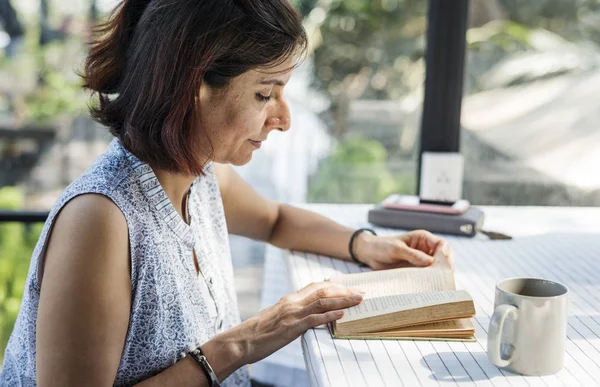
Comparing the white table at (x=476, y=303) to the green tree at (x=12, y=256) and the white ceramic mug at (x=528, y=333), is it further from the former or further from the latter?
the green tree at (x=12, y=256)

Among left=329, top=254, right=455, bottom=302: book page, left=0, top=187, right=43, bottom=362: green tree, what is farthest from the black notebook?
left=0, top=187, right=43, bottom=362: green tree

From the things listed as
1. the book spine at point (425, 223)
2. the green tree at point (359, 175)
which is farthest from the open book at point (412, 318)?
the green tree at point (359, 175)

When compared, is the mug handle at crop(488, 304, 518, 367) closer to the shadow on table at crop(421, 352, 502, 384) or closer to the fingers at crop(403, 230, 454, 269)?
the shadow on table at crop(421, 352, 502, 384)

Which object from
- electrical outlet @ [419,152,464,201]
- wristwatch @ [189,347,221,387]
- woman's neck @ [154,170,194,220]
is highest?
woman's neck @ [154,170,194,220]

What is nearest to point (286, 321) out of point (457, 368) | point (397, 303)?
point (397, 303)

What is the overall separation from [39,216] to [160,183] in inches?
41.6

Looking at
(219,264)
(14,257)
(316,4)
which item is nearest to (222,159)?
(219,264)

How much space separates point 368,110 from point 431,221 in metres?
0.63

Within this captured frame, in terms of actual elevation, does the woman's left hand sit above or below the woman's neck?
below

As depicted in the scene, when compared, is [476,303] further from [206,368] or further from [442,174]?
[442,174]

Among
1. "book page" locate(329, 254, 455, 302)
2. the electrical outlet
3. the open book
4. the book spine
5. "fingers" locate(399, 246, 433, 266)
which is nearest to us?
the open book

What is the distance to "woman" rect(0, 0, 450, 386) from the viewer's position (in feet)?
3.13

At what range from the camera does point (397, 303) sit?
104 centimetres

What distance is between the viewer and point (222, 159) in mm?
1225
